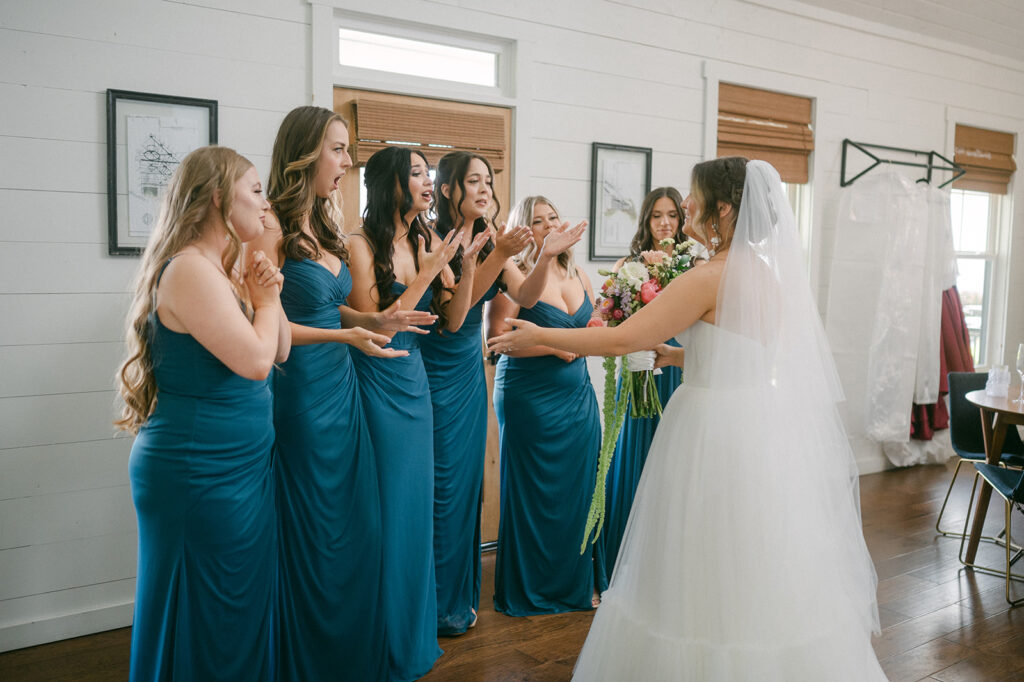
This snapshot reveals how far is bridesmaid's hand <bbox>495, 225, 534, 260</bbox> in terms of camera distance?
2777 mm

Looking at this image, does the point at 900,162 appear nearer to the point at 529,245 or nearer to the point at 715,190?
the point at 529,245

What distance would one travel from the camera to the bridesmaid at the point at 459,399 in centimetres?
297

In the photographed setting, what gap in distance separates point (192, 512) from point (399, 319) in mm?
813

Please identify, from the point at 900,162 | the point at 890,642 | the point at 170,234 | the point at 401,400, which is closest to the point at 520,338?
the point at 401,400

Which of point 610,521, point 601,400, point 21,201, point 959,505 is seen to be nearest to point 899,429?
point 959,505

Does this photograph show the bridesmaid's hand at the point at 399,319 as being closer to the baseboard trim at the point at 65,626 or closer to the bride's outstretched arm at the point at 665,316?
the bride's outstretched arm at the point at 665,316

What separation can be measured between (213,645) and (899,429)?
16.4ft

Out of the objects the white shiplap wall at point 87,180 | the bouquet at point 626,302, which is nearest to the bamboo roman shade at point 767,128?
the white shiplap wall at point 87,180

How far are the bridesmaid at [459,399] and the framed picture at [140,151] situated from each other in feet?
3.37

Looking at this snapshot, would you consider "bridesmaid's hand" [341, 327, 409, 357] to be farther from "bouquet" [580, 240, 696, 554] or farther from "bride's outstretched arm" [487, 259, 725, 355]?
"bouquet" [580, 240, 696, 554]

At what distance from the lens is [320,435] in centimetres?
246

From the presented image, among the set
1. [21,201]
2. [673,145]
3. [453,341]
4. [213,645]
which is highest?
[673,145]

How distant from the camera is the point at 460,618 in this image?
313 cm

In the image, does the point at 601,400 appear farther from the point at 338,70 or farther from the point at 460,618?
the point at 338,70
